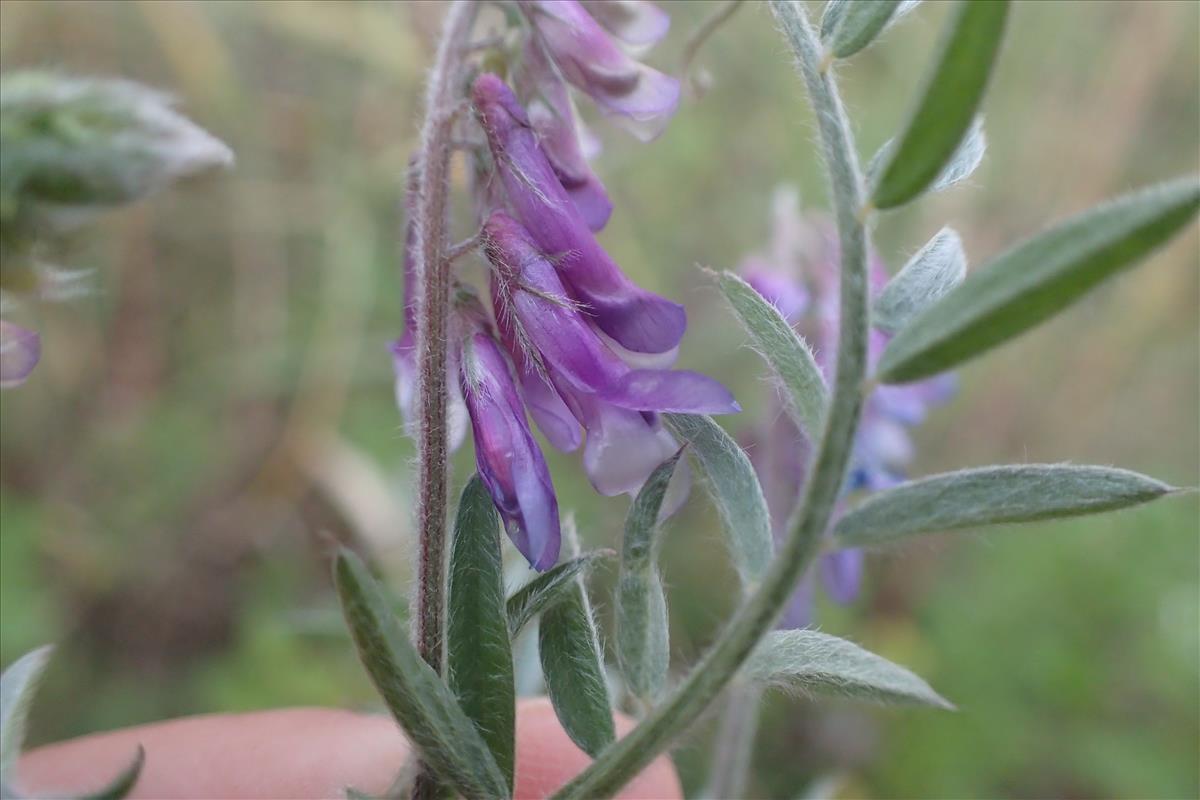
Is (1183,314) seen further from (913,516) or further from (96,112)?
(96,112)

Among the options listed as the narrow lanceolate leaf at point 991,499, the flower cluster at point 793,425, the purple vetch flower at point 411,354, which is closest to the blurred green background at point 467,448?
the flower cluster at point 793,425

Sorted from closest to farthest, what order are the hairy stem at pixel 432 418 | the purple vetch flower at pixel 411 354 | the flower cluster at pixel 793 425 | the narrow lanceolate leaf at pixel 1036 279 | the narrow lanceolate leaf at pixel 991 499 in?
the narrow lanceolate leaf at pixel 1036 279 < the narrow lanceolate leaf at pixel 991 499 < the hairy stem at pixel 432 418 < the purple vetch flower at pixel 411 354 < the flower cluster at pixel 793 425

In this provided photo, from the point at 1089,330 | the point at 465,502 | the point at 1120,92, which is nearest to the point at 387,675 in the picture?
the point at 465,502

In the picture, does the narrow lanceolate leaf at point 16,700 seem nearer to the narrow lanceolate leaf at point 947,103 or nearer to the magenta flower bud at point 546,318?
the magenta flower bud at point 546,318

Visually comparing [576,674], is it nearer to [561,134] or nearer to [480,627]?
[480,627]

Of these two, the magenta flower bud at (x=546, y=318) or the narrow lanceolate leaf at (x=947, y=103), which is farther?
the magenta flower bud at (x=546, y=318)

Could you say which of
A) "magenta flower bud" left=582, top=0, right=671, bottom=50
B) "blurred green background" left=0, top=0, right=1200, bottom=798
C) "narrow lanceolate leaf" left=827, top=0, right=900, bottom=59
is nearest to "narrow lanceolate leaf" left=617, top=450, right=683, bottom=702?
"narrow lanceolate leaf" left=827, top=0, right=900, bottom=59

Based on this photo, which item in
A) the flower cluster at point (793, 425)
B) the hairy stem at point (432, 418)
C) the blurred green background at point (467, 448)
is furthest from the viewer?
the blurred green background at point (467, 448)

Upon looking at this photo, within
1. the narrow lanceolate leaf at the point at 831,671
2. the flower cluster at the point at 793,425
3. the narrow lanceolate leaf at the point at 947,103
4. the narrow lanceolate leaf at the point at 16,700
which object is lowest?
the narrow lanceolate leaf at the point at 16,700
